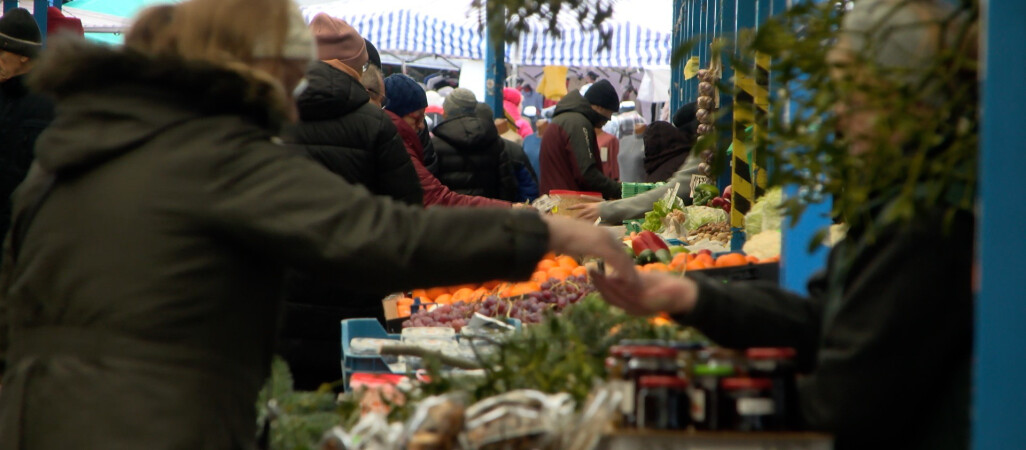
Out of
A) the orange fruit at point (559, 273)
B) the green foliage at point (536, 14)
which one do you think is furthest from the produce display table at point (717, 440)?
the orange fruit at point (559, 273)

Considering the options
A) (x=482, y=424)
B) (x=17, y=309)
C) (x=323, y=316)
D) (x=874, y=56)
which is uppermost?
(x=874, y=56)

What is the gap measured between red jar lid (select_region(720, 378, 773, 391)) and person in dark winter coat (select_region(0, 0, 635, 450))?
0.40 metres

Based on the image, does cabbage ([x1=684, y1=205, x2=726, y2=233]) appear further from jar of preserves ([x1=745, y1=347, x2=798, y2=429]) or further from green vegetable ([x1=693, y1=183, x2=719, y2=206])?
jar of preserves ([x1=745, y1=347, x2=798, y2=429])

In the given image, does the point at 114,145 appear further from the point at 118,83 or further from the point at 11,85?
the point at 11,85

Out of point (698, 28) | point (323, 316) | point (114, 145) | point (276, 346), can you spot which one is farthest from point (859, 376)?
point (698, 28)

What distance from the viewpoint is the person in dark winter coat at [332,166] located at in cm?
473

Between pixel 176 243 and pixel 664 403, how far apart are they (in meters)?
0.90

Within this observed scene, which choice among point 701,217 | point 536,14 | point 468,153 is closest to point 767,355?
point 536,14

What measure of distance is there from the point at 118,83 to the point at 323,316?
2711mm

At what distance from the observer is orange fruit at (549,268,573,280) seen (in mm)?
5336

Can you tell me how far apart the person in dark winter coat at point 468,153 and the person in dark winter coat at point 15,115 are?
3.73 metres

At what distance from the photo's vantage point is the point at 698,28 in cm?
1224

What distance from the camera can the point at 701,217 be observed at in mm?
7523

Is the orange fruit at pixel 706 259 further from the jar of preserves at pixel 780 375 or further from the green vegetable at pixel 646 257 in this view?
the jar of preserves at pixel 780 375
